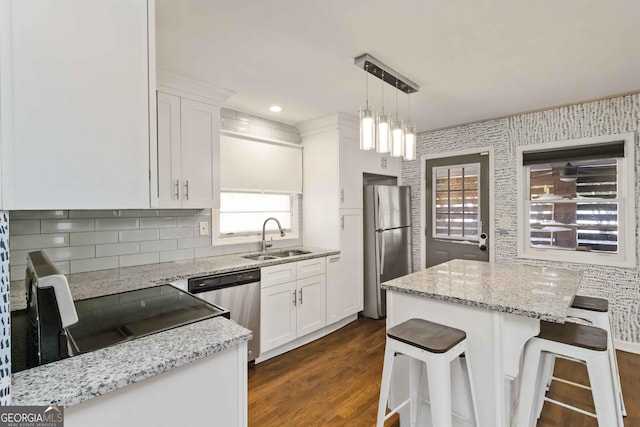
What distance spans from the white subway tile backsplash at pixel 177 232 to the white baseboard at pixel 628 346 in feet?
13.5

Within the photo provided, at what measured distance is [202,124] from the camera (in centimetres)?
264

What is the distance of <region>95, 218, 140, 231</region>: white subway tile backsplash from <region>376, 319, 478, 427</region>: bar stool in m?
2.14

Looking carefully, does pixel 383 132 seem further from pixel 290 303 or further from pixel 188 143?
pixel 290 303

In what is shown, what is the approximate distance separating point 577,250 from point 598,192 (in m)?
0.61

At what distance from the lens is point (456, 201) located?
4012mm

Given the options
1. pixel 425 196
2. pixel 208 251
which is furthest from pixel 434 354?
pixel 425 196

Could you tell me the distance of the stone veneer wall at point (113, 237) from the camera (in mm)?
2072

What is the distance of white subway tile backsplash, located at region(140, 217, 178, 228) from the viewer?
256 cm

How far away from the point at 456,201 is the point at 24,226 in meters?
4.21

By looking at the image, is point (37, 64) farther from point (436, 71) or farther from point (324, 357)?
point (324, 357)

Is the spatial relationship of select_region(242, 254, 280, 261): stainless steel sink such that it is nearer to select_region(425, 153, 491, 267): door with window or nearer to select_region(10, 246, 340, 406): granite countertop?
select_region(10, 246, 340, 406): granite countertop

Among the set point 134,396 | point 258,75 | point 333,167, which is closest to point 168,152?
point 258,75

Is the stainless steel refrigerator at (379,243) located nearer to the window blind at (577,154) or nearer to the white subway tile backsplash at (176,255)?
the window blind at (577,154)

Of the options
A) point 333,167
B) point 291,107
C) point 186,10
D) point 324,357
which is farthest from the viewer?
point 333,167
